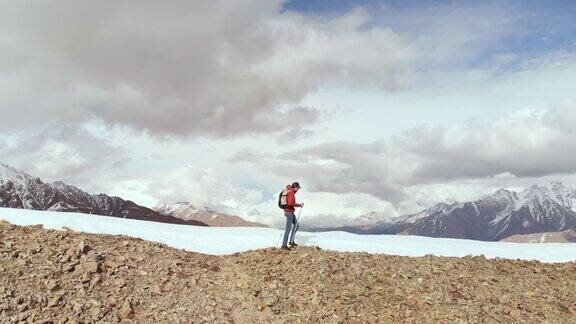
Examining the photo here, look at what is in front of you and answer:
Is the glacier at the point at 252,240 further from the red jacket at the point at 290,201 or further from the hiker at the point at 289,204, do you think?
the red jacket at the point at 290,201

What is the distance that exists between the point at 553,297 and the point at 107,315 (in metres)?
16.0

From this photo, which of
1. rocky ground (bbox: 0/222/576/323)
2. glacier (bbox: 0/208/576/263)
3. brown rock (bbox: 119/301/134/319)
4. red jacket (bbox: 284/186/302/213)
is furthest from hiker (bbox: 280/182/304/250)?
brown rock (bbox: 119/301/134/319)

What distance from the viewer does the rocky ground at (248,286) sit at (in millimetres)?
16359

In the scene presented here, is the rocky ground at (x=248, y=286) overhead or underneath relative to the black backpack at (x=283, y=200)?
underneath

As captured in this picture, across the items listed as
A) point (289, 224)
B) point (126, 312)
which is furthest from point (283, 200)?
point (126, 312)

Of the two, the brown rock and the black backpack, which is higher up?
the black backpack

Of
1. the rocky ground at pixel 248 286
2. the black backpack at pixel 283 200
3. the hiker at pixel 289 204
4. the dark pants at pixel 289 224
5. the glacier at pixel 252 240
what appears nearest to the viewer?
the rocky ground at pixel 248 286

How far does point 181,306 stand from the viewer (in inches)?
661

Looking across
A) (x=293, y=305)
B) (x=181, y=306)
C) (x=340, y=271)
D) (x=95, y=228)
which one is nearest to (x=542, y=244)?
(x=340, y=271)

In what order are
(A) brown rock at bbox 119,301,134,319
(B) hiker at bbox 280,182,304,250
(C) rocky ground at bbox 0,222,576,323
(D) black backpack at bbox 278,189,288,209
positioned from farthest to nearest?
1. (D) black backpack at bbox 278,189,288,209
2. (B) hiker at bbox 280,182,304,250
3. (C) rocky ground at bbox 0,222,576,323
4. (A) brown rock at bbox 119,301,134,319

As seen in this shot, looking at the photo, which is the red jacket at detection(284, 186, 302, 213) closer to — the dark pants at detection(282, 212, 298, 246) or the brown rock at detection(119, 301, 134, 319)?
the dark pants at detection(282, 212, 298, 246)

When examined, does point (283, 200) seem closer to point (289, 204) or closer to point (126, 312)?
point (289, 204)

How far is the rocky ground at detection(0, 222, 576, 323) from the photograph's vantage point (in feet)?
53.7

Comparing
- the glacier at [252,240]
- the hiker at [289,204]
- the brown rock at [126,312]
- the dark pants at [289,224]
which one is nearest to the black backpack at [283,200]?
the hiker at [289,204]
